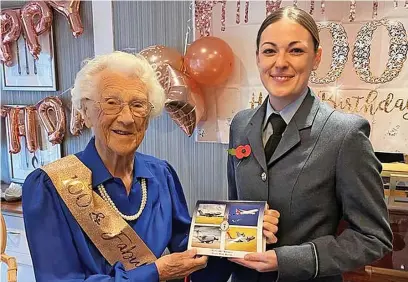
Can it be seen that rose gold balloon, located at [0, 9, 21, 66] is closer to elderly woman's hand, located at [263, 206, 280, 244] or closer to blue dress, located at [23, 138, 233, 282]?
blue dress, located at [23, 138, 233, 282]

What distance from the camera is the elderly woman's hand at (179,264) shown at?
122 cm

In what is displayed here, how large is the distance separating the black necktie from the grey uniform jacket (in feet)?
0.09

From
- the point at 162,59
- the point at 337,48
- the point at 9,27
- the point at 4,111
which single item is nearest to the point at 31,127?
the point at 4,111

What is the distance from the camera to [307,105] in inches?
48.4

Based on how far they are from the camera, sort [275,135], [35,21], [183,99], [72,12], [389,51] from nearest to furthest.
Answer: [275,135], [389,51], [183,99], [72,12], [35,21]

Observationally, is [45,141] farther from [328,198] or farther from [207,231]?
[328,198]

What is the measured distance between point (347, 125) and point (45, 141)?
2.27m

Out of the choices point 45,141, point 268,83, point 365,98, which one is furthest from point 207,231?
point 45,141

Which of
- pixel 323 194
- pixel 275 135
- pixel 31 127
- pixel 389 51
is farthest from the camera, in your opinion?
Answer: pixel 31 127

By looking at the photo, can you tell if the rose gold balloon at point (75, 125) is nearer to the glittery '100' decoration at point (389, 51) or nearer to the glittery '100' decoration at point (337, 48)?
the glittery '100' decoration at point (337, 48)

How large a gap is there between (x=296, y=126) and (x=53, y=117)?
2010 millimetres

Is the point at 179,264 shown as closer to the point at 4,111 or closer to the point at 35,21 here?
the point at 35,21

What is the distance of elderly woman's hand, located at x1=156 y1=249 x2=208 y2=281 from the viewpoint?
4.00ft

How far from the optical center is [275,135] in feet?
4.15
